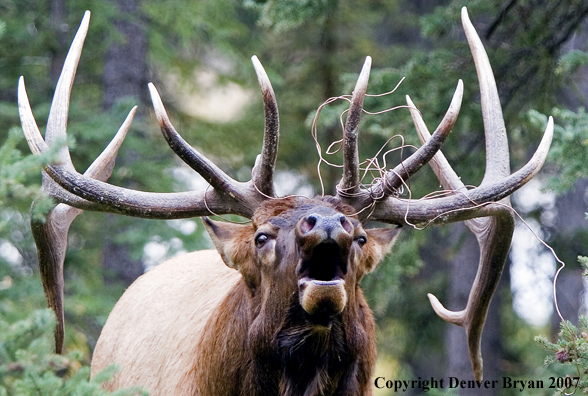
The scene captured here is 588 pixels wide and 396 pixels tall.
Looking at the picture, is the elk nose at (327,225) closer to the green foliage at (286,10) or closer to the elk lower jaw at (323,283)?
the elk lower jaw at (323,283)

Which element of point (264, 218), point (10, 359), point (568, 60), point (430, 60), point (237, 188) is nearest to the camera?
point (10, 359)

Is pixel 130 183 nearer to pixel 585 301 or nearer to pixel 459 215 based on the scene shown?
pixel 459 215

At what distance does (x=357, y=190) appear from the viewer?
4141 millimetres

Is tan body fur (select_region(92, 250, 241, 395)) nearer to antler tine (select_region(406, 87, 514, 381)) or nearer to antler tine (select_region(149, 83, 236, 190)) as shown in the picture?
antler tine (select_region(149, 83, 236, 190))

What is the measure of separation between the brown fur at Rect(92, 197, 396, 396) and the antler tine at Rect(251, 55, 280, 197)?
159 millimetres

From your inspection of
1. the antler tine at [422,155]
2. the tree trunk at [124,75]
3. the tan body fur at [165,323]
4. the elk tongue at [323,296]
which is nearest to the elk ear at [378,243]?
the antler tine at [422,155]

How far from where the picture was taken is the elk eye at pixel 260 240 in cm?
380

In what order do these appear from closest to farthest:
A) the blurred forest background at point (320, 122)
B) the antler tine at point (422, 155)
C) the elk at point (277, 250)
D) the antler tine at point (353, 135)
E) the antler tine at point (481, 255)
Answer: the elk at point (277, 250) < the antler tine at point (353, 135) < the antler tine at point (422, 155) < the antler tine at point (481, 255) < the blurred forest background at point (320, 122)

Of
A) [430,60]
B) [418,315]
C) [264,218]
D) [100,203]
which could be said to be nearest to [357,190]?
[264,218]

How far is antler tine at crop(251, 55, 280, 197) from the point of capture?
3.94 m

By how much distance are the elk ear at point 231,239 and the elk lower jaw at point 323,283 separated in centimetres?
62

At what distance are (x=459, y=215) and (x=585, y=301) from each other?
36.2 ft

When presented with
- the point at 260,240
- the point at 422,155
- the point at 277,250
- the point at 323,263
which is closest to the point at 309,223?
the point at 323,263

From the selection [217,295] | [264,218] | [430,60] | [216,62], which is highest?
[216,62]
